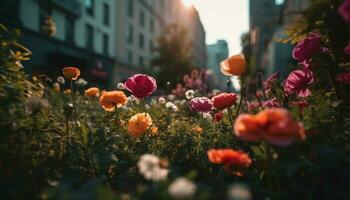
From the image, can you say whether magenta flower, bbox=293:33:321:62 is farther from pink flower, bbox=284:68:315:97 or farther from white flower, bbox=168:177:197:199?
white flower, bbox=168:177:197:199

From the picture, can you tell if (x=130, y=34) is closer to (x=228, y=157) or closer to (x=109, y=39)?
(x=109, y=39)

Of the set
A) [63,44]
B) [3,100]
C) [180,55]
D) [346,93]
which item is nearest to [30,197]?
[3,100]

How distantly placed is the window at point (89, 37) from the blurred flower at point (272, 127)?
25874 mm

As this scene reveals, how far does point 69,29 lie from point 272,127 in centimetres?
2411


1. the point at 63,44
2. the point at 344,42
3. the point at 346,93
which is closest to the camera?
the point at 346,93

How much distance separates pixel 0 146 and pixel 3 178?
0.58 feet

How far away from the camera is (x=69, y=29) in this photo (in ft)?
79.3

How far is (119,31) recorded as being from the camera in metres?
32.5

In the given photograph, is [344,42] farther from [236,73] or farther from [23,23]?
Answer: [23,23]

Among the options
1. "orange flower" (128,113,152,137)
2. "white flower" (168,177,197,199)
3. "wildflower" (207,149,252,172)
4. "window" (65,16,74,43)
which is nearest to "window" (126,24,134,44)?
"window" (65,16,74,43)

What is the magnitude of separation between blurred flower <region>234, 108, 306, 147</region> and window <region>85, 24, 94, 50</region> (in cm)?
2587

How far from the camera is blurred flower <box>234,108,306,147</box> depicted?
1345 millimetres

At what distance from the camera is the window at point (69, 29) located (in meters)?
23.8

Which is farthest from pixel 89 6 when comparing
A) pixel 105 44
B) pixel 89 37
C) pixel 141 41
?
pixel 141 41
